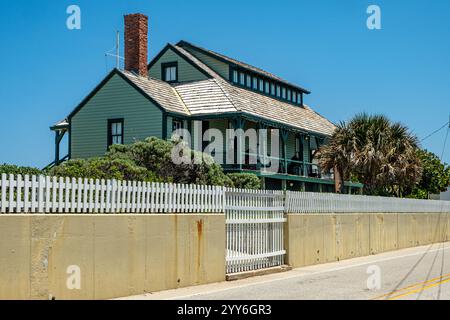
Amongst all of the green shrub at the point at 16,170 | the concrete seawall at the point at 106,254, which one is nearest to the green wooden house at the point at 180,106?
the green shrub at the point at 16,170

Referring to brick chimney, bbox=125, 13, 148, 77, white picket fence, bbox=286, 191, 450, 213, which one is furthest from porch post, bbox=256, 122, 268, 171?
white picket fence, bbox=286, 191, 450, 213

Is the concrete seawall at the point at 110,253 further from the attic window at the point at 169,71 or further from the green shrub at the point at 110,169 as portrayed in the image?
the attic window at the point at 169,71

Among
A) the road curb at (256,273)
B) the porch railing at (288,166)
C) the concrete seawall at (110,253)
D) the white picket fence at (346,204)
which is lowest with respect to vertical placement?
the road curb at (256,273)

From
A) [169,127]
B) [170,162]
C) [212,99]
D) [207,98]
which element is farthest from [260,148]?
[170,162]

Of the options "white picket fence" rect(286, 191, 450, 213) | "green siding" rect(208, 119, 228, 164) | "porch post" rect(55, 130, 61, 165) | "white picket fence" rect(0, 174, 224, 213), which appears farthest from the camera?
"green siding" rect(208, 119, 228, 164)

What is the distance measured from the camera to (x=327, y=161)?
34.5m

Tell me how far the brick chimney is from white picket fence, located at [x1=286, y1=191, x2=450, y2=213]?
45.6 ft

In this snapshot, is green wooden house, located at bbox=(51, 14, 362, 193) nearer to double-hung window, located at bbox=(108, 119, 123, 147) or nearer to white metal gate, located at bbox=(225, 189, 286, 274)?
double-hung window, located at bbox=(108, 119, 123, 147)

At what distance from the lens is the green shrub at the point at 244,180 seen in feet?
94.7

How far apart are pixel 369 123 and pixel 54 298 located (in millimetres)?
27103

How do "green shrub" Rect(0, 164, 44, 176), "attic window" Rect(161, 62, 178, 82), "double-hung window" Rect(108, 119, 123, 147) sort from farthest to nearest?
"attic window" Rect(161, 62, 178, 82), "double-hung window" Rect(108, 119, 123, 147), "green shrub" Rect(0, 164, 44, 176)

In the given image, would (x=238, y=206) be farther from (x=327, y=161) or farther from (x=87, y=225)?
(x=327, y=161)

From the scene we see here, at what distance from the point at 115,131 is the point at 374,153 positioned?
43.8 ft

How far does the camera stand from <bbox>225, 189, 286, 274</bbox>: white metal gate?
14.8m
